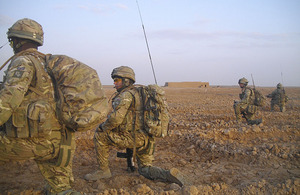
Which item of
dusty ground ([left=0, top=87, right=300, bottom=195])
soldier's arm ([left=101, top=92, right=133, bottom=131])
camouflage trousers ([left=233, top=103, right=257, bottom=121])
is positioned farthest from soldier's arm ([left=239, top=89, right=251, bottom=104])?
soldier's arm ([left=101, top=92, right=133, bottom=131])

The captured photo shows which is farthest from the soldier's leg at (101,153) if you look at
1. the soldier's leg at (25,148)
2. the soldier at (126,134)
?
the soldier's leg at (25,148)

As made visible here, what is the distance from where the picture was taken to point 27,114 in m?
2.57

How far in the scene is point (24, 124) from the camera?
2582 millimetres

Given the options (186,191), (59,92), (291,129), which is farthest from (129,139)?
(291,129)

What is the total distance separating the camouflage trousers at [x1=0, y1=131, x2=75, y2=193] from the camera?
8.85 ft

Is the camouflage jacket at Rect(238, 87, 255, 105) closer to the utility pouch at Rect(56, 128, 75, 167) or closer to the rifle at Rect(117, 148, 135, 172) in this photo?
the rifle at Rect(117, 148, 135, 172)

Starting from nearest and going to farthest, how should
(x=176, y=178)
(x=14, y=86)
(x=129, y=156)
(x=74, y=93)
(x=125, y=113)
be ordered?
(x=14, y=86)
(x=74, y=93)
(x=176, y=178)
(x=125, y=113)
(x=129, y=156)

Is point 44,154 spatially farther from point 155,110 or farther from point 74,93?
point 155,110

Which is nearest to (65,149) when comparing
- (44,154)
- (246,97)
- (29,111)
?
(44,154)

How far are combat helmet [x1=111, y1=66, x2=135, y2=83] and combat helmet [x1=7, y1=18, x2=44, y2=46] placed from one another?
1656mm

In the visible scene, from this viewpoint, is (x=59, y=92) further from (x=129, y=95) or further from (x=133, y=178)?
(x=133, y=178)

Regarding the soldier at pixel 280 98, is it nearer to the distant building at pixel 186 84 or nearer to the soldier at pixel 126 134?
the soldier at pixel 126 134

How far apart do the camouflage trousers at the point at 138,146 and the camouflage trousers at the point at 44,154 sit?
3.69 ft

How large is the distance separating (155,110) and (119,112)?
0.58m
